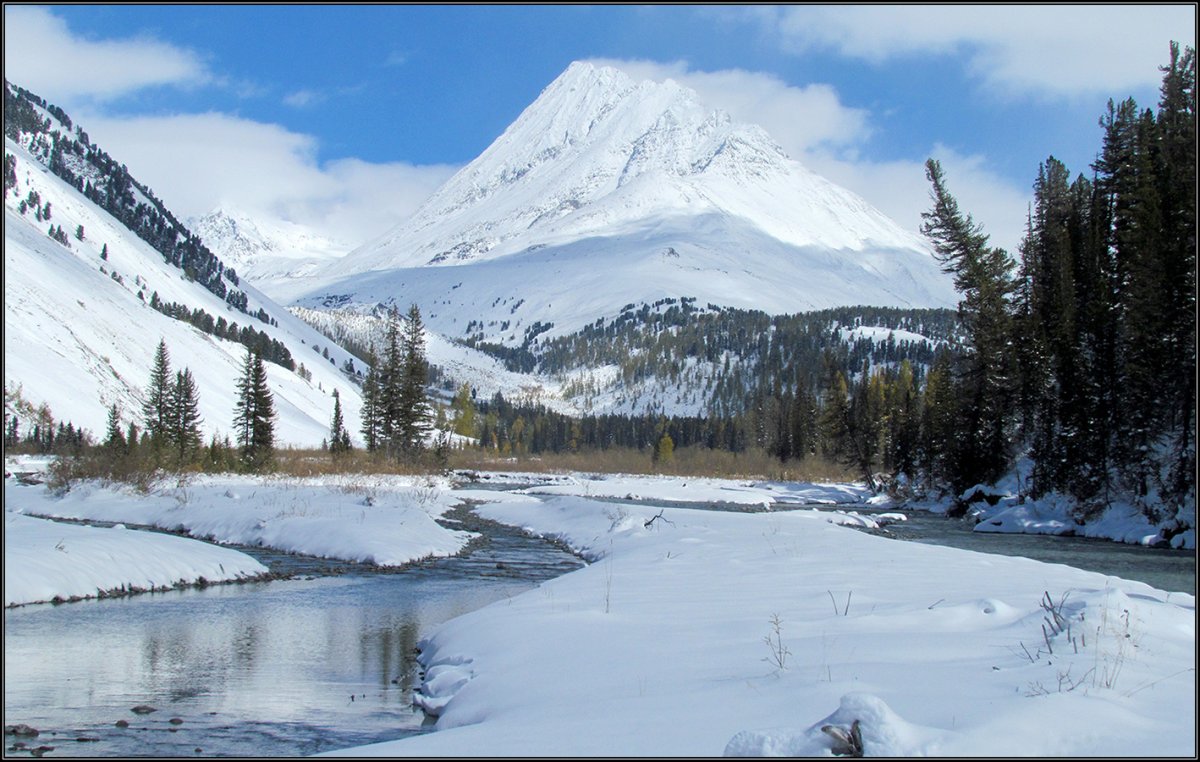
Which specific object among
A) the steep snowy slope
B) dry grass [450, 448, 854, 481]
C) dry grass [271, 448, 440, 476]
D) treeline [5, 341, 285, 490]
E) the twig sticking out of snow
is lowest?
dry grass [450, 448, 854, 481]

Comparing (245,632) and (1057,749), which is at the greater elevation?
(1057,749)

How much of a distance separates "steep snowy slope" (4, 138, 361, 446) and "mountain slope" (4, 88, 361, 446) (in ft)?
0.75

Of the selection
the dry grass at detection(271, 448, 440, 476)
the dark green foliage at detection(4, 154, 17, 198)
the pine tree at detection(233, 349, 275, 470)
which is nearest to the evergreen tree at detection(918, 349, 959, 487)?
the dry grass at detection(271, 448, 440, 476)

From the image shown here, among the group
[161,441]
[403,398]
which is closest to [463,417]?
[403,398]

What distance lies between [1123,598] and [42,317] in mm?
144595

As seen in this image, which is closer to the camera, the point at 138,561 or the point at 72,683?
the point at 72,683

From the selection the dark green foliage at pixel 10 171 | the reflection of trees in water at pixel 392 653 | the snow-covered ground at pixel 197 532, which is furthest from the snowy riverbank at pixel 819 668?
the dark green foliage at pixel 10 171

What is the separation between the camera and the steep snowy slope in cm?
10881

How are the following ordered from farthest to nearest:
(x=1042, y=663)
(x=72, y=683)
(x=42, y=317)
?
(x=42, y=317)
(x=72, y=683)
(x=1042, y=663)

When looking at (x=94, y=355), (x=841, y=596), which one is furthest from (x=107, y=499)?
(x=94, y=355)

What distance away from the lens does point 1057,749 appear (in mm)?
6203

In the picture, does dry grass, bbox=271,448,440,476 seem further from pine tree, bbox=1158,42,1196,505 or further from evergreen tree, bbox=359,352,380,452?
pine tree, bbox=1158,42,1196,505

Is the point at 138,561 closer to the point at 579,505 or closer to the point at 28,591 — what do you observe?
the point at 28,591

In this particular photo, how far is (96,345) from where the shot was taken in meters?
126
